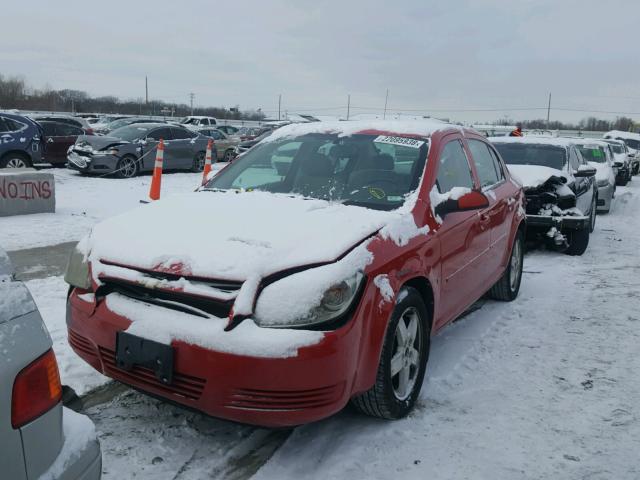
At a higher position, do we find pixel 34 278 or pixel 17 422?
pixel 17 422

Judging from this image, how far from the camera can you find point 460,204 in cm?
367

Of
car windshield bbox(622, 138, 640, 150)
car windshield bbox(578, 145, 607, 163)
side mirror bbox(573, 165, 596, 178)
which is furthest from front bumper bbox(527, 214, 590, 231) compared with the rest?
car windshield bbox(622, 138, 640, 150)

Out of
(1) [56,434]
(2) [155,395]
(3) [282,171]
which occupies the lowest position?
(2) [155,395]

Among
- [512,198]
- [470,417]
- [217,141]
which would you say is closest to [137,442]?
[470,417]

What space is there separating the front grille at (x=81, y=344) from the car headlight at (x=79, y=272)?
0.88ft

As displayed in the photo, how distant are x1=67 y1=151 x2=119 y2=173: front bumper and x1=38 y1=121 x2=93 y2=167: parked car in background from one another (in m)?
1.78

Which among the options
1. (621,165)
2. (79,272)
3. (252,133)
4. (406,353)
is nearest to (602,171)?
(621,165)

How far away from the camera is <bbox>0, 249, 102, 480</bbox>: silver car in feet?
4.94

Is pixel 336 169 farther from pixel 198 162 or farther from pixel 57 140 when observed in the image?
pixel 198 162

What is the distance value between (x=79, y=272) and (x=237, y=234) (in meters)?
0.90

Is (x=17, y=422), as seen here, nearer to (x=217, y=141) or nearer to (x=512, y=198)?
(x=512, y=198)

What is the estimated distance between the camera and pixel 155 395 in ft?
8.91

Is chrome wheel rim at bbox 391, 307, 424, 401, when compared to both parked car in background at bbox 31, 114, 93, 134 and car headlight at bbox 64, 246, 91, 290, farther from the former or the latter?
parked car in background at bbox 31, 114, 93, 134

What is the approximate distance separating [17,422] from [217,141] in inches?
829
